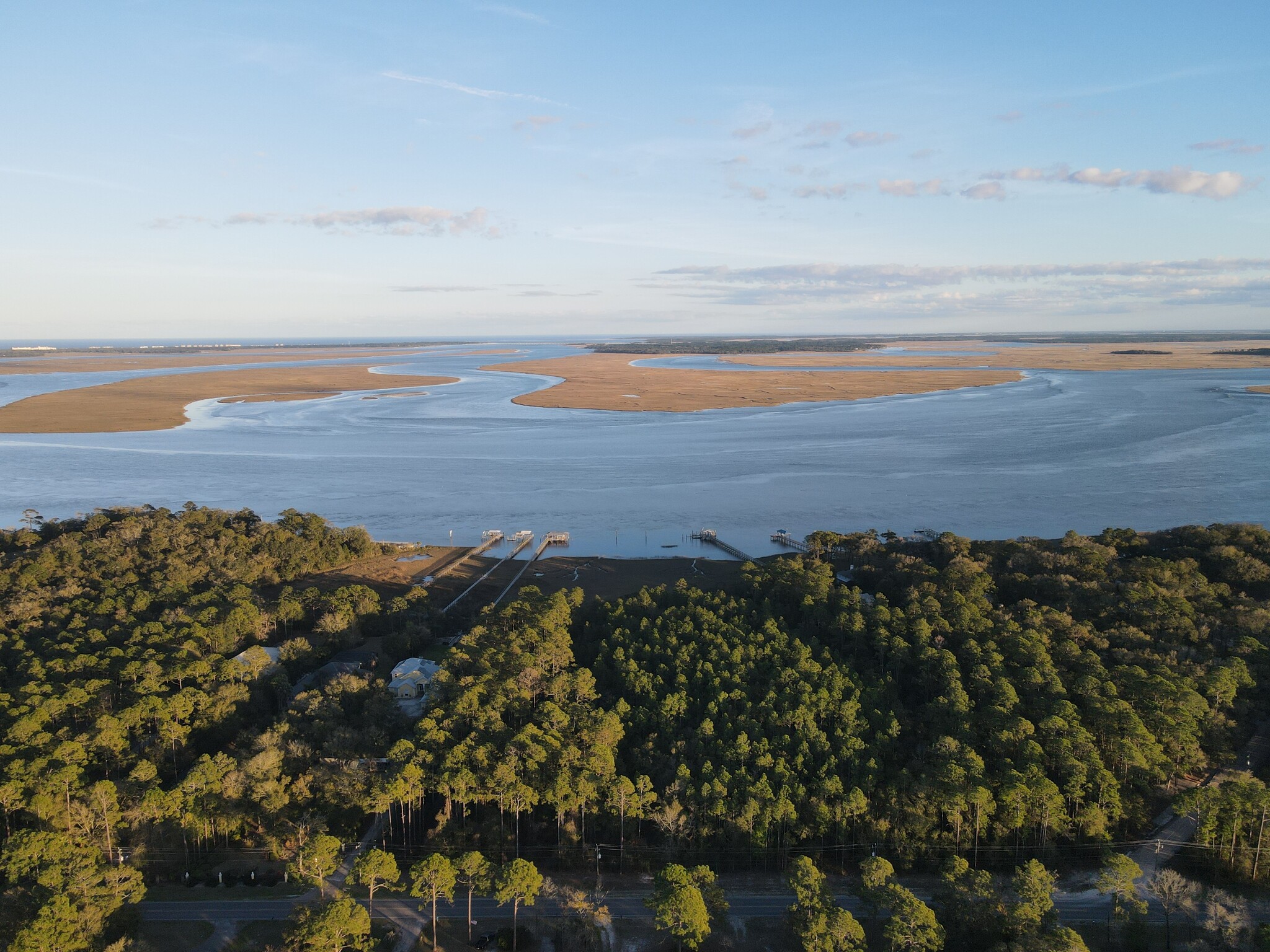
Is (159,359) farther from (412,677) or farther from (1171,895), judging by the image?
(1171,895)

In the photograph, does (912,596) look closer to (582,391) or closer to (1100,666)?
(1100,666)

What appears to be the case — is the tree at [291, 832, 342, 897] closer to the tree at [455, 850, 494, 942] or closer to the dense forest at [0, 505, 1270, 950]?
the dense forest at [0, 505, 1270, 950]

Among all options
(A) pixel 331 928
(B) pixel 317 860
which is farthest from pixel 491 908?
(B) pixel 317 860

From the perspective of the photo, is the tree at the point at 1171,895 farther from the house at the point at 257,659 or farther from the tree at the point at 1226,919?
the house at the point at 257,659

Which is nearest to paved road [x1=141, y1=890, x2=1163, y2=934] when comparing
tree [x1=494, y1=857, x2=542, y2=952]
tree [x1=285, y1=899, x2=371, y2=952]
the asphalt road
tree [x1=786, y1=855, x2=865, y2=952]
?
the asphalt road

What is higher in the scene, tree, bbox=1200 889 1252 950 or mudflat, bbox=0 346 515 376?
mudflat, bbox=0 346 515 376
